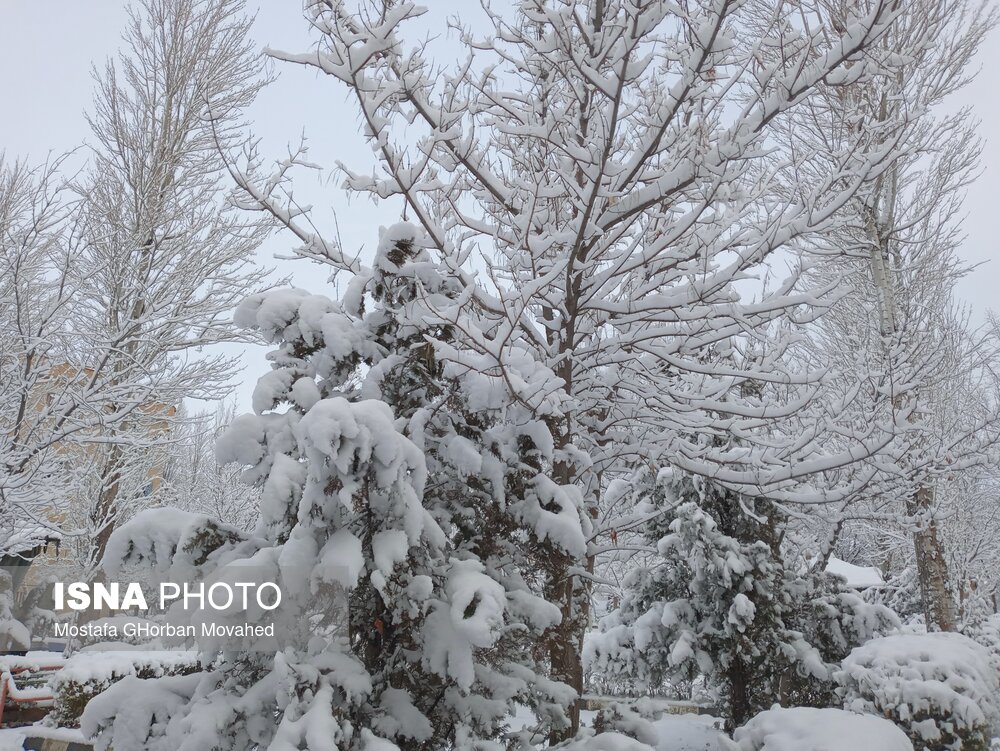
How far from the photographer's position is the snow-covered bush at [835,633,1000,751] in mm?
4609

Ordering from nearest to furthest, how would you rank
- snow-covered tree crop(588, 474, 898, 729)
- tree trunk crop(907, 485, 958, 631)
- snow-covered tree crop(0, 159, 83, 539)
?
snow-covered tree crop(0, 159, 83, 539) < snow-covered tree crop(588, 474, 898, 729) < tree trunk crop(907, 485, 958, 631)

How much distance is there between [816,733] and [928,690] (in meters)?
1.96

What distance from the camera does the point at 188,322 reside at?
303 inches

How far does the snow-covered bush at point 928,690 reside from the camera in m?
4.61

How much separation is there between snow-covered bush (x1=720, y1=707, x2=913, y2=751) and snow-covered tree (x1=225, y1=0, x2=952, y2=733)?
106 centimetres

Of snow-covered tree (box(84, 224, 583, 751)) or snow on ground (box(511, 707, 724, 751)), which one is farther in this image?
snow on ground (box(511, 707, 724, 751))

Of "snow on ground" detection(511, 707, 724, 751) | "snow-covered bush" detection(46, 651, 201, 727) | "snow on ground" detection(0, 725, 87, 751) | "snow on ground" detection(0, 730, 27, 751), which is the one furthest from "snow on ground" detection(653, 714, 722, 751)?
"snow on ground" detection(0, 730, 27, 751)

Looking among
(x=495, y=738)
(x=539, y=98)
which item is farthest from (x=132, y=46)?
(x=495, y=738)

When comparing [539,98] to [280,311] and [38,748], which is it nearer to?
[280,311]

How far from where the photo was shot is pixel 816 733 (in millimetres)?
3395

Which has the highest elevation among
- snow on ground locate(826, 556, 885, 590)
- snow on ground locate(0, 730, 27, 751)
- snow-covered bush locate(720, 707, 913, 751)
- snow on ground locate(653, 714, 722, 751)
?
snow-covered bush locate(720, 707, 913, 751)

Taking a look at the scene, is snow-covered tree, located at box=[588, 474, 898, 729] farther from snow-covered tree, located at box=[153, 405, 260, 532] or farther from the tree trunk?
snow-covered tree, located at box=[153, 405, 260, 532]

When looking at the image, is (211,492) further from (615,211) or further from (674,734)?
(615,211)

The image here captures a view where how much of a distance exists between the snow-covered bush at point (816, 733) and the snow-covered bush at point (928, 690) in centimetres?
130
